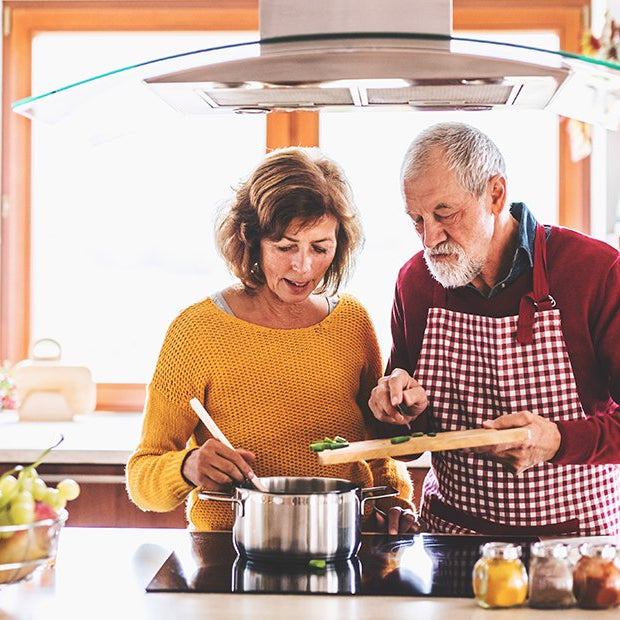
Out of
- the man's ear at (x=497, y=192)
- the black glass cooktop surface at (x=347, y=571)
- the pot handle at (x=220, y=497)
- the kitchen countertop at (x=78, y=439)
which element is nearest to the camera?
the black glass cooktop surface at (x=347, y=571)

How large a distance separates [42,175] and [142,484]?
2.05m

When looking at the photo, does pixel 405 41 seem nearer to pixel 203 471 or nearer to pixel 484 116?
pixel 203 471

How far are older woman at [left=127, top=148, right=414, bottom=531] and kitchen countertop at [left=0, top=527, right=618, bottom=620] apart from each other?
29 centimetres

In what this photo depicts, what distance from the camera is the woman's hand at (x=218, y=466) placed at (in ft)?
5.27

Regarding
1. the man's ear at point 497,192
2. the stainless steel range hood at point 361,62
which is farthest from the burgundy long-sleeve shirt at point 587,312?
the stainless steel range hood at point 361,62

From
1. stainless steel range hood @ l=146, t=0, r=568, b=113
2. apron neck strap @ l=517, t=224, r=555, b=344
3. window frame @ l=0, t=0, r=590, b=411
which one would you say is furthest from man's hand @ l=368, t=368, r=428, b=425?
window frame @ l=0, t=0, r=590, b=411

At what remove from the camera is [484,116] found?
3.34 metres

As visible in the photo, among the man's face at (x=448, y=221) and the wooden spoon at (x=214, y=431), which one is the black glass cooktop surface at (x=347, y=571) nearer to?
the wooden spoon at (x=214, y=431)

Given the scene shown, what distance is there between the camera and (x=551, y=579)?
1321 millimetres

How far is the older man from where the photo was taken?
1.81 m

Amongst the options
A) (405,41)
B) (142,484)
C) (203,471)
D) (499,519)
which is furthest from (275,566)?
(405,41)

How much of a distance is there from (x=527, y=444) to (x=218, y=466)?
1.69ft

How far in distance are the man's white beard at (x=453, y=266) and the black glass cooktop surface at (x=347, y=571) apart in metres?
0.50

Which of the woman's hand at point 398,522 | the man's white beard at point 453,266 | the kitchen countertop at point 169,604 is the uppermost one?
the man's white beard at point 453,266
